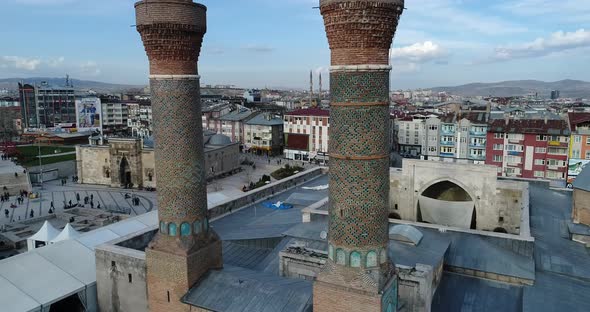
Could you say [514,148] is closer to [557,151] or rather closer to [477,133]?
[557,151]

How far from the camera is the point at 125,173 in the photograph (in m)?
50.2

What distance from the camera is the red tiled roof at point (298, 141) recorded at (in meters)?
67.4

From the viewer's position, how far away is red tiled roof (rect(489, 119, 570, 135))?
45469mm

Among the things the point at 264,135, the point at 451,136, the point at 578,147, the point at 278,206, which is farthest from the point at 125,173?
the point at 578,147

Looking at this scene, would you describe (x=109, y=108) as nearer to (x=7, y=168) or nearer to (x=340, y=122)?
(x=7, y=168)

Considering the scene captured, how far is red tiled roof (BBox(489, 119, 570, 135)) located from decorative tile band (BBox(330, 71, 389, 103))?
43.1m

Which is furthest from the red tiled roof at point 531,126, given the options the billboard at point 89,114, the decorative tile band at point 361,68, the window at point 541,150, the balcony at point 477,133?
the billboard at point 89,114

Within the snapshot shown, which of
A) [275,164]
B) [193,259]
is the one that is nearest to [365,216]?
[193,259]

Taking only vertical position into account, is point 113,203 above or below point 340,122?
below

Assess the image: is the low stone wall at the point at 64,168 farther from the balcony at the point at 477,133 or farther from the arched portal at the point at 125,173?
the balcony at the point at 477,133

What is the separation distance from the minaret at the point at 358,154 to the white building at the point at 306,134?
55.2 m

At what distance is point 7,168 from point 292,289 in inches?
2026

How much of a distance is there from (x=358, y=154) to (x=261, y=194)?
16442mm

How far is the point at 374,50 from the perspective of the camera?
9.52 metres
